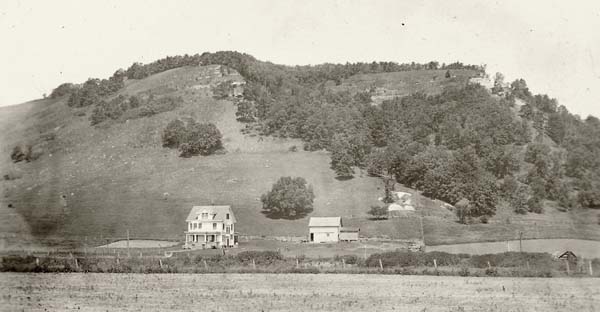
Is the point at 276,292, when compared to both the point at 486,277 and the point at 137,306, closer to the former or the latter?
the point at 137,306

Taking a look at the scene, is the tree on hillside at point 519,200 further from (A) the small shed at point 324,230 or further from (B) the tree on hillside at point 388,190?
(A) the small shed at point 324,230

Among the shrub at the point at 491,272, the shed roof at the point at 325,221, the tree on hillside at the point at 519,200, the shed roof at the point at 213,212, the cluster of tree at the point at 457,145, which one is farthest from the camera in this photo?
the cluster of tree at the point at 457,145

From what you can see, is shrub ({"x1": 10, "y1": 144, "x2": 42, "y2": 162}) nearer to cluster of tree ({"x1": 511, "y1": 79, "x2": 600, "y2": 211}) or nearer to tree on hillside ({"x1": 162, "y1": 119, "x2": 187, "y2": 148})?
tree on hillside ({"x1": 162, "y1": 119, "x2": 187, "y2": 148})

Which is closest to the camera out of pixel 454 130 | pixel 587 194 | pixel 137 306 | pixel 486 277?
pixel 137 306

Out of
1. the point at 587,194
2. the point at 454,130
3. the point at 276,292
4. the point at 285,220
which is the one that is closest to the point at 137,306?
the point at 276,292

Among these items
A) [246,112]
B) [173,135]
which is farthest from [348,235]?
[246,112]

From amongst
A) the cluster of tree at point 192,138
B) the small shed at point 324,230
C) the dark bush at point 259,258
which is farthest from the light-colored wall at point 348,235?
the cluster of tree at point 192,138
